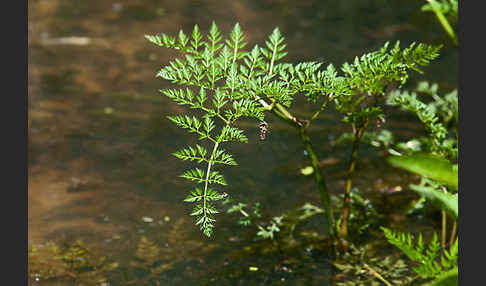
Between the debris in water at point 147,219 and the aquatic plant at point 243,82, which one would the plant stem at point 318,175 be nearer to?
the aquatic plant at point 243,82

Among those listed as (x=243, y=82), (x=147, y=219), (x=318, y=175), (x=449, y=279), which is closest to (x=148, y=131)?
(x=147, y=219)

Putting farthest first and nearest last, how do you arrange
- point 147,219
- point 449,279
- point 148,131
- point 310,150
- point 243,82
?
point 148,131, point 147,219, point 310,150, point 243,82, point 449,279

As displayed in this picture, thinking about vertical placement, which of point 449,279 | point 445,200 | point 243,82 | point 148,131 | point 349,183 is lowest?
point 449,279

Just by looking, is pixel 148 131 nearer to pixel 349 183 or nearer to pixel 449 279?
pixel 349 183

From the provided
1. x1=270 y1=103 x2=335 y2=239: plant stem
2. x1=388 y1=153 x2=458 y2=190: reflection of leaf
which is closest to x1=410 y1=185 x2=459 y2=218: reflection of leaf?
x1=388 y1=153 x2=458 y2=190: reflection of leaf

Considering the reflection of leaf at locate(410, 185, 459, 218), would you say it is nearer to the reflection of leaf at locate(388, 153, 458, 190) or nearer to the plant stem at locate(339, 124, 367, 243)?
the reflection of leaf at locate(388, 153, 458, 190)

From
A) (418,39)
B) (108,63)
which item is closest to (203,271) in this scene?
(108,63)

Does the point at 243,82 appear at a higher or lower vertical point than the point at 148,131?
lower

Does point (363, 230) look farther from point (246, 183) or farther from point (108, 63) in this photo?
point (108, 63)
